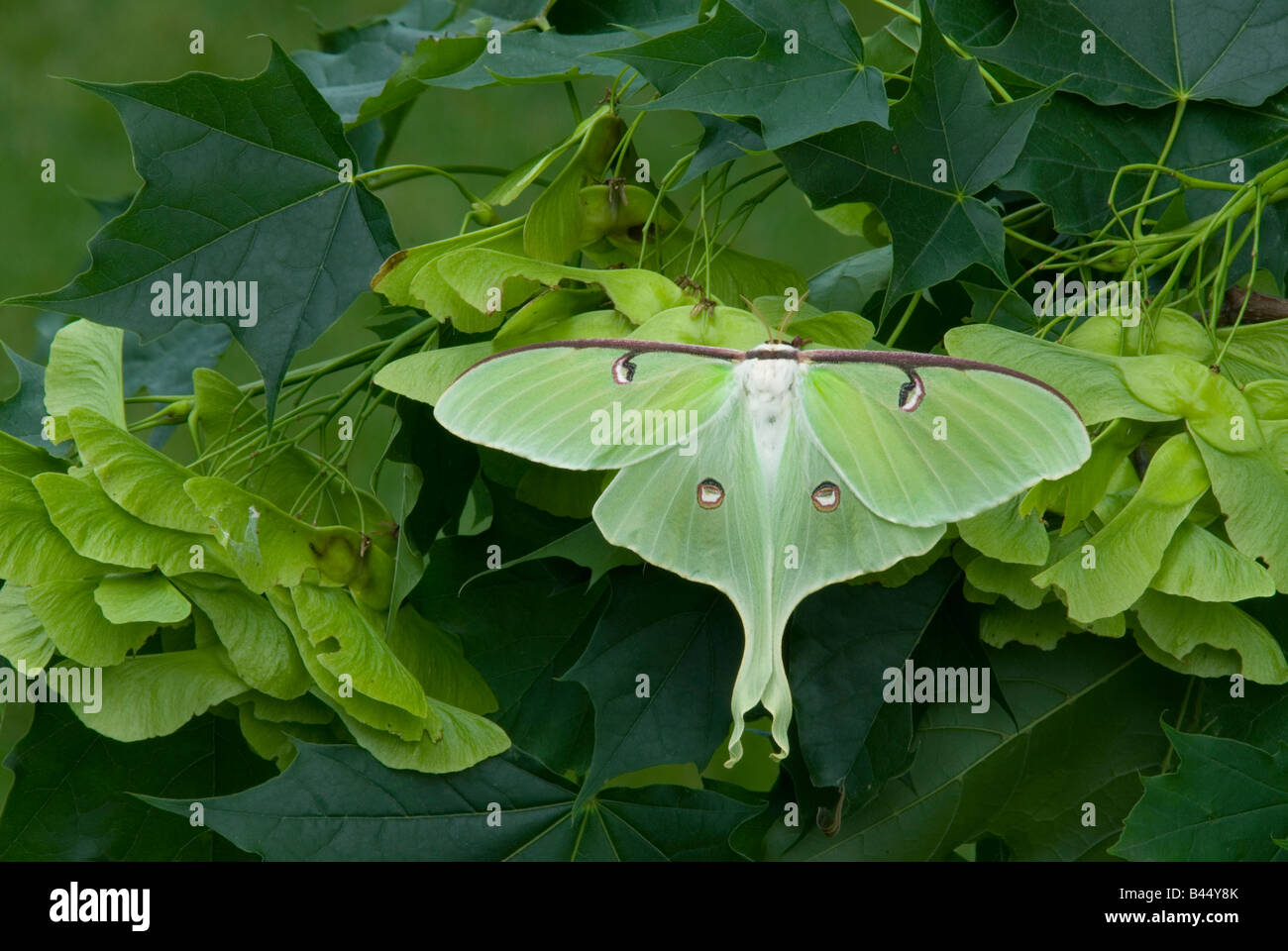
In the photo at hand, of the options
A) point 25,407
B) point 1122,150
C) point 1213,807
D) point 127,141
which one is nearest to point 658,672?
point 1213,807

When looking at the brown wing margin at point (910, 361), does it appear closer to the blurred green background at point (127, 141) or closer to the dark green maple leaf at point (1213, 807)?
the dark green maple leaf at point (1213, 807)

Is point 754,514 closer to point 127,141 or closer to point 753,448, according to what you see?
point 753,448

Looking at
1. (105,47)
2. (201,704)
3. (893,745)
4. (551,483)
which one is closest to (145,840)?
(201,704)

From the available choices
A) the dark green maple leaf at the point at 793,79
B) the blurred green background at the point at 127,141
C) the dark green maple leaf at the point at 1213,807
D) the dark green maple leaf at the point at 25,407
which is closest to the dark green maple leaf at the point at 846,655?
the dark green maple leaf at the point at 1213,807

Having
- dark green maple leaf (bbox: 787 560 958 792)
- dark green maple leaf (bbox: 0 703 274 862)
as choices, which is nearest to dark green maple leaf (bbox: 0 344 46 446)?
dark green maple leaf (bbox: 0 703 274 862)

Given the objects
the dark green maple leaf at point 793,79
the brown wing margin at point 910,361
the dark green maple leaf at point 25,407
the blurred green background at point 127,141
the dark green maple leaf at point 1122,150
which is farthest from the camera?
the blurred green background at point 127,141

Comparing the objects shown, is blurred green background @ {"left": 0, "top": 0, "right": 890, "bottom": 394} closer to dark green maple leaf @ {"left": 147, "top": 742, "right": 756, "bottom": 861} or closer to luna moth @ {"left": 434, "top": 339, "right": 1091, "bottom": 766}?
dark green maple leaf @ {"left": 147, "top": 742, "right": 756, "bottom": 861}
